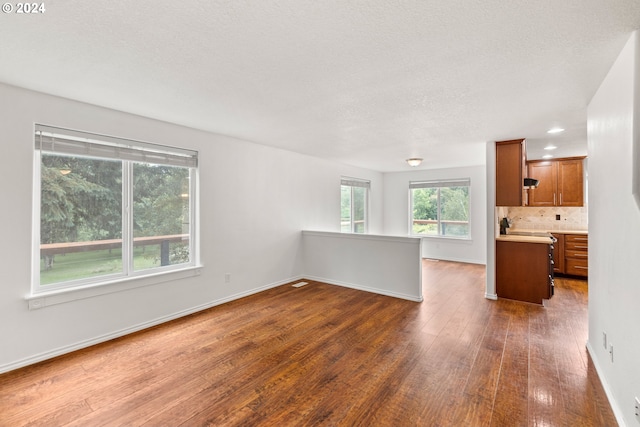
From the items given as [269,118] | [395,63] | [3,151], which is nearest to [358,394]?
[395,63]

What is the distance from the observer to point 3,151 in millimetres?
2410

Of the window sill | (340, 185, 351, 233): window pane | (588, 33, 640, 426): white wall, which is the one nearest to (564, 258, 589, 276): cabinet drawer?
(588, 33, 640, 426): white wall

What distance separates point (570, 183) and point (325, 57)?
6.32 metres

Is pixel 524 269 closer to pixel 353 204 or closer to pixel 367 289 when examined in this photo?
pixel 367 289

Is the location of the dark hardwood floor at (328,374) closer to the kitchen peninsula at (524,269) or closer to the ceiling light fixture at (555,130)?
the kitchen peninsula at (524,269)

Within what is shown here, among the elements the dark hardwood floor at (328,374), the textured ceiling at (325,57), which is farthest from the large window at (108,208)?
the dark hardwood floor at (328,374)

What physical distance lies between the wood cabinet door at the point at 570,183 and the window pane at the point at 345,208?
434cm

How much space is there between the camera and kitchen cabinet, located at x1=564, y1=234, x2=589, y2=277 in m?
5.42

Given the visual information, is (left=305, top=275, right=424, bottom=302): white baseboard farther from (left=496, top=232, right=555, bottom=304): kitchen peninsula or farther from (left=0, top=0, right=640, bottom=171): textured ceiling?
(left=0, top=0, right=640, bottom=171): textured ceiling

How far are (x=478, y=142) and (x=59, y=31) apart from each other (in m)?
4.83

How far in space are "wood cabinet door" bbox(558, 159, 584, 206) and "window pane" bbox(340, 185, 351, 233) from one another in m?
4.34

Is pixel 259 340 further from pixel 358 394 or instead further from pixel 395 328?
pixel 395 328

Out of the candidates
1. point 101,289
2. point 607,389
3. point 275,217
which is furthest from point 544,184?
point 101,289

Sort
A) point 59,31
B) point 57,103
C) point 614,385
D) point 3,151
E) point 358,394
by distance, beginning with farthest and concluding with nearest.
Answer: point 57,103
point 3,151
point 358,394
point 614,385
point 59,31
